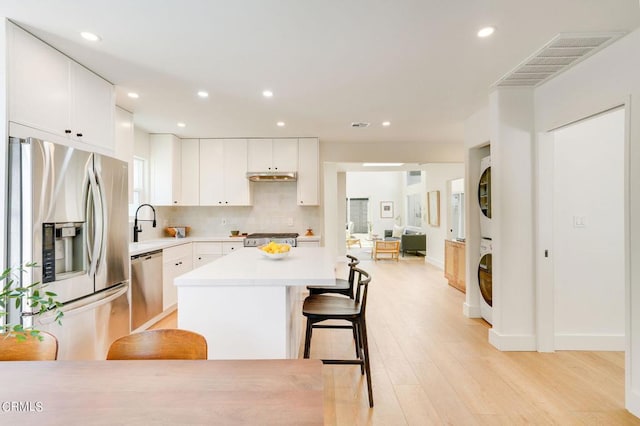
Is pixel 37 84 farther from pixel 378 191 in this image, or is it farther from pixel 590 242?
pixel 378 191

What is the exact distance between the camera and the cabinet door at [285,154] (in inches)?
186

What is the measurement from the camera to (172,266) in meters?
3.90

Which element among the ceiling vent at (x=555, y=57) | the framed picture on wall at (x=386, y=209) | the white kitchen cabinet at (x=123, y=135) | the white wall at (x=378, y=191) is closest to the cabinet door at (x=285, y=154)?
the white kitchen cabinet at (x=123, y=135)

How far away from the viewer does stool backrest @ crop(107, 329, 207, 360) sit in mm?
1189

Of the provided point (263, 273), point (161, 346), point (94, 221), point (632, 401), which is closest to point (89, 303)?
point (94, 221)

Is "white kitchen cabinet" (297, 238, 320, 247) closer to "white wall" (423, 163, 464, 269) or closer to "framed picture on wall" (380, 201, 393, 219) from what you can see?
"white wall" (423, 163, 464, 269)

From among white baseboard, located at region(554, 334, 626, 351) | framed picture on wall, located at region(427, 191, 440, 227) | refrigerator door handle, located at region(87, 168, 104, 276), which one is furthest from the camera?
framed picture on wall, located at region(427, 191, 440, 227)

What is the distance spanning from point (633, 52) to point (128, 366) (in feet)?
10.8

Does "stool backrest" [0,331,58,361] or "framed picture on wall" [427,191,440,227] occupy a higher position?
"framed picture on wall" [427,191,440,227]

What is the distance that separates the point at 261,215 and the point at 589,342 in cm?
434

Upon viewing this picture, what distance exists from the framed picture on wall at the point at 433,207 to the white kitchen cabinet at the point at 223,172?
4.82 metres

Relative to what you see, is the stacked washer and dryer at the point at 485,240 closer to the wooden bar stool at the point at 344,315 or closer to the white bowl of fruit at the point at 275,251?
the wooden bar stool at the point at 344,315

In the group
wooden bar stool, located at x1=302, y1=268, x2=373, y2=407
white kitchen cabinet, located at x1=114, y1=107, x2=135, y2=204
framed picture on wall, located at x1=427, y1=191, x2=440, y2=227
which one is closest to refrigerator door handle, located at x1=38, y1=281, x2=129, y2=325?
white kitchen cabinet, located at x1=114, y1=107, x2=135, y2=204

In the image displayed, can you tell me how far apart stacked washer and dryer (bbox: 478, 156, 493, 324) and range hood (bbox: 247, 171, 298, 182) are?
8.42 feet
